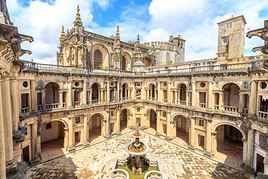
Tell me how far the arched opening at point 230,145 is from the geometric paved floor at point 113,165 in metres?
2.19

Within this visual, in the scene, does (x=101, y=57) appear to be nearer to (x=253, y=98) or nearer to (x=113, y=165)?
(x=113, y=165)

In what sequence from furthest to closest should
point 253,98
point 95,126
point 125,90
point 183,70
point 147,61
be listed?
point 147,61 → point 95,126 → point 125,90 → point 183,70 → point 253,98

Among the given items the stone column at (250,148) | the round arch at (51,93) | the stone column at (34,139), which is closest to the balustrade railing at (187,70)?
the round arch at (51,93)

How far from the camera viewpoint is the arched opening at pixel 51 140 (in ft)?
68.6

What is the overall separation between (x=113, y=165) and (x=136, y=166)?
9.73 feet

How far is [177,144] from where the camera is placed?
78.9 ft

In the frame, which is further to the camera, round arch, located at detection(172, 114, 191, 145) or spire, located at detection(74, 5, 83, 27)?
round arch, located at detection(172, 114, 191, 145)

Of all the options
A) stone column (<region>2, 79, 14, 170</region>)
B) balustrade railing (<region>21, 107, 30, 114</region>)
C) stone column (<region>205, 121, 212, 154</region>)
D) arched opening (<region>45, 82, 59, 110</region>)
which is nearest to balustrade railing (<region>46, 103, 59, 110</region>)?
balustrade railing (<region>21, 107, 30, 114</region>)

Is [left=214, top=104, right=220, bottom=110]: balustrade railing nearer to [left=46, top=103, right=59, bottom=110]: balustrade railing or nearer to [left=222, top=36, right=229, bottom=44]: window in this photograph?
[left=222, top=36, right=229, bottom=44]: window

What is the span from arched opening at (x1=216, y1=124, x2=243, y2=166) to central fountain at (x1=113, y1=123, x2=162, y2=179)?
969 cm

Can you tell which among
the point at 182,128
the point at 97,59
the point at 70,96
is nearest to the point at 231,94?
the point at 182,128

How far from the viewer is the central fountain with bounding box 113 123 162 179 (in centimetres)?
1523

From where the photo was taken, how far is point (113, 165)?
1770cm

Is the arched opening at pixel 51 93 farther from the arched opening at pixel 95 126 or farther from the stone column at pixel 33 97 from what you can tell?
the arched opening at pixel 95 126
